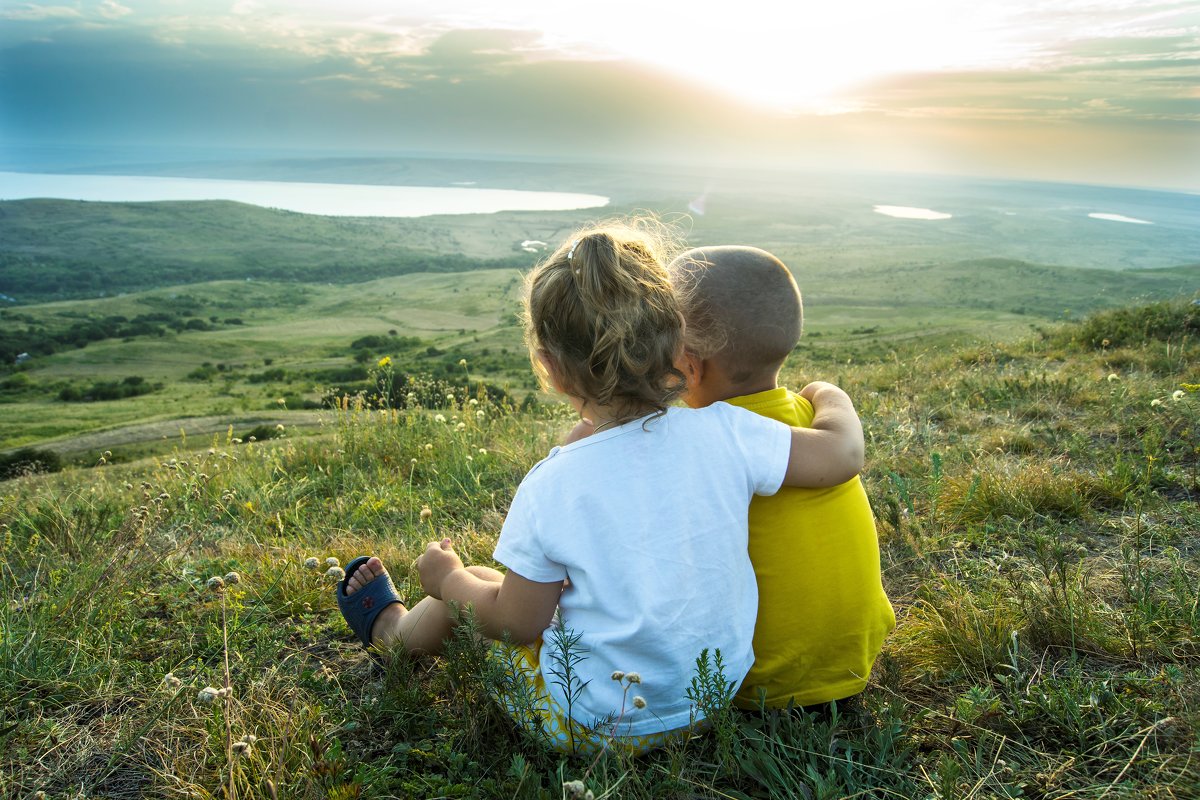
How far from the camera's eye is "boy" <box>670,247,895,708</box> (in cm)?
199

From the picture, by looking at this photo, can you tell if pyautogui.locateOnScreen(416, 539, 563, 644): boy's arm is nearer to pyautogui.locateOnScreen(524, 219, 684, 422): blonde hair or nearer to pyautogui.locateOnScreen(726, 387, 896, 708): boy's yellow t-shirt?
pyautogui.locateOnScreen(524, 219, 684, 422): blonde hair

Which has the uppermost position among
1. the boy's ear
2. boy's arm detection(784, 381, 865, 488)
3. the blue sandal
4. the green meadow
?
the boy's ear

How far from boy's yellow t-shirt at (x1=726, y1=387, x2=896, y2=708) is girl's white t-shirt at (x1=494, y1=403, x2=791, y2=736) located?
0.17 metres

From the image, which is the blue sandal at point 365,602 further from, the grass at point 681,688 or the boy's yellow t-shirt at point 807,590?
the boy's yellow t-shirt at point 807,590

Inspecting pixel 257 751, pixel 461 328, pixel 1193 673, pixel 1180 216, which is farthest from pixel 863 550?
pixel 1180 216

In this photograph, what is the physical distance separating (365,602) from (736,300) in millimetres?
1732

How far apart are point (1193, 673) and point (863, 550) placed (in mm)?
911

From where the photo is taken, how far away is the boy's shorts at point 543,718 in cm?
191

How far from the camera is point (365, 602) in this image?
2.64 m

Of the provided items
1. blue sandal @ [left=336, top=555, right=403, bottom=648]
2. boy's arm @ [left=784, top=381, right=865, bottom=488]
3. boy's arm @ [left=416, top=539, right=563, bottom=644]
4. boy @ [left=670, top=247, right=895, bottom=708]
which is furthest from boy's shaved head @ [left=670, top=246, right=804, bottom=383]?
blue sandal @ [left=336, top=555, right=403, bottom=648]

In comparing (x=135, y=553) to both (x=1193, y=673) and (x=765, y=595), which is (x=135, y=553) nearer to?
(x=765, y=595)

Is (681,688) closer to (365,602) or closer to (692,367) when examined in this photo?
(692,367)

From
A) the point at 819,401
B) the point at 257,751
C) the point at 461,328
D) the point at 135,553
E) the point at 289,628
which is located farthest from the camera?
the point at 461,328

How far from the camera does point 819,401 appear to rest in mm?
2250
